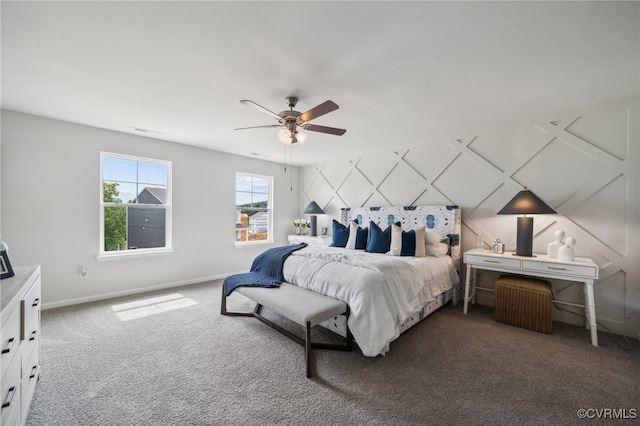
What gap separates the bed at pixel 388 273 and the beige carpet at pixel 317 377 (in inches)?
10.7

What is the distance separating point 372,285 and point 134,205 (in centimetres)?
380

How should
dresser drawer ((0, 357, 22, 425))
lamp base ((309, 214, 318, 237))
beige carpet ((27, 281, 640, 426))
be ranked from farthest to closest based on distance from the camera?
lamp base ((309, 214, 318, 237)) → beige carpet ((27, 281, 640, 426)) → dresser drawer ((0, 357, 22, 425))

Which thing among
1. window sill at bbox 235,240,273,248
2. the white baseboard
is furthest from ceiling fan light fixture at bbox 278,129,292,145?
the white baseboard

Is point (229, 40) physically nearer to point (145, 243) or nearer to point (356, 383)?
point (356, 383)

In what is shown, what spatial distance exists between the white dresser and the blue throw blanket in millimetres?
1554

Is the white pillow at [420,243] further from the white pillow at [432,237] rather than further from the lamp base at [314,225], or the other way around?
the lamp base at [314,225]

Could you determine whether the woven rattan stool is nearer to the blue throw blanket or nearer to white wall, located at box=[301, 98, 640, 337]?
white wall, located at box=[301, 98, 640, 337]

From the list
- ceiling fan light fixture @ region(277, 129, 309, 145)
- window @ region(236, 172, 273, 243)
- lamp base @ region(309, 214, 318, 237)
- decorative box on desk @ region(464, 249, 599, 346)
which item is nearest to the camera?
decorative box on desk @ region(464, 249, 599, 346)

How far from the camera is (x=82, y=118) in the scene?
3.20 metres

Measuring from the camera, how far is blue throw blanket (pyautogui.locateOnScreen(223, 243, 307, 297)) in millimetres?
2863

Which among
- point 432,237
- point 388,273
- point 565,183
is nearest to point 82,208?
point 388,273

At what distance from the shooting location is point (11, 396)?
1.22m

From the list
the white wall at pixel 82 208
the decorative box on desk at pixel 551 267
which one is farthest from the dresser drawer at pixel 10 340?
the decorative box on desk at pixel 551 267

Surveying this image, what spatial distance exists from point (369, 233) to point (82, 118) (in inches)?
163
